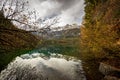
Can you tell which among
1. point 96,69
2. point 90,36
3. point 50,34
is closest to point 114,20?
point 90,36

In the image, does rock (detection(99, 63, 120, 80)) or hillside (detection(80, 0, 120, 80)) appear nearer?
rock (detection(99, 63, 120, 80))

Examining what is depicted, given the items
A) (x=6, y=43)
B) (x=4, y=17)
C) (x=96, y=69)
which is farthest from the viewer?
(x=96, y=69)

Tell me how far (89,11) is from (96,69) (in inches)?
1182

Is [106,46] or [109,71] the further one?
[106,46]

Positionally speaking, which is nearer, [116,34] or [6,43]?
[6,43]

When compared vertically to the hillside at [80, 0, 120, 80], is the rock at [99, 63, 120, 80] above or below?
below

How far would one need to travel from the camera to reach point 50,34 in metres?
9.79

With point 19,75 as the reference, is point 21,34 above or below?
above

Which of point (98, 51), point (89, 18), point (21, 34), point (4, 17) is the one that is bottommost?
point (98, 51)

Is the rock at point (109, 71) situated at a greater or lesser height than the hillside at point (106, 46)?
lesser

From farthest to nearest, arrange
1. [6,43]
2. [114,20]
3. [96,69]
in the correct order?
[114,20] < [96,69] < [6,43]

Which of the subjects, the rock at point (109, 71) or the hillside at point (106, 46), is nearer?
the rock at point (109, 71)

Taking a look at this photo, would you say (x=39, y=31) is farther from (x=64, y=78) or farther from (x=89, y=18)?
(x=89, y=18)

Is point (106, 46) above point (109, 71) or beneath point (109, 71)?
above
